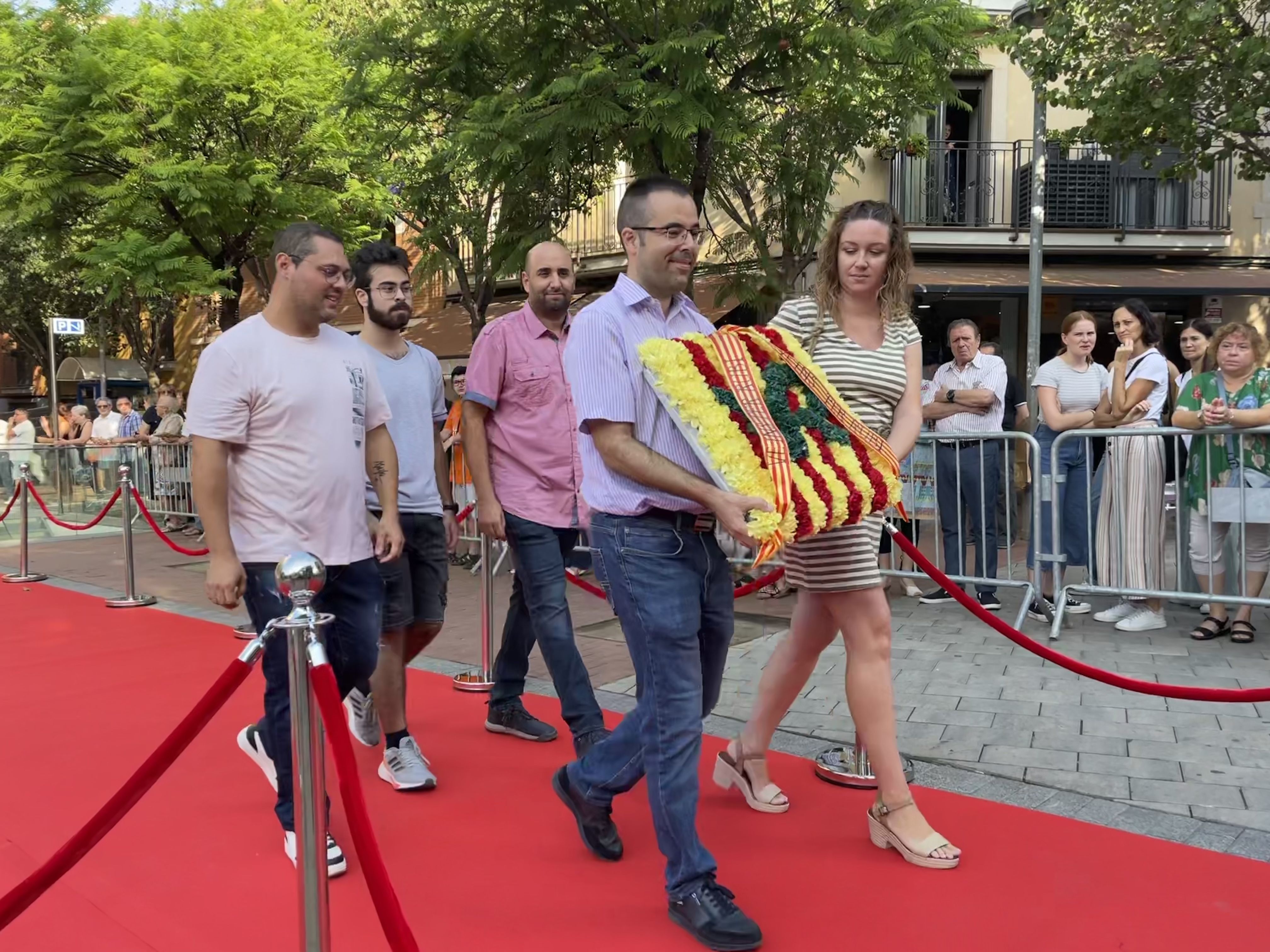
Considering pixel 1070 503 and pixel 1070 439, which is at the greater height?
pixel 1070 439

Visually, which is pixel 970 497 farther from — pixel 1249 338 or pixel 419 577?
pixel 419 577

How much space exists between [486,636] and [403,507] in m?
1.54

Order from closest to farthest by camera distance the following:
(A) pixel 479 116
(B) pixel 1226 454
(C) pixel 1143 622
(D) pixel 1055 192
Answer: (B) pixel 1226 454, (C) pixel 1143 622, (A) pixel 479 116, (D) pixel 1055 192

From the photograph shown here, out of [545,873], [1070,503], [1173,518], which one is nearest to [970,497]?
[1070,503]

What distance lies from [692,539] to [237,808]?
2.23 m

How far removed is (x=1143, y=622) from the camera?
247 inches

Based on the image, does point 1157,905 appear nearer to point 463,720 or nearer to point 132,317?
point 463,720

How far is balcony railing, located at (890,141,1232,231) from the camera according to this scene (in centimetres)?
1652

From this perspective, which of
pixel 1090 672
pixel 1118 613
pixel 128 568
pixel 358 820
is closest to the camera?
pixel 358 820

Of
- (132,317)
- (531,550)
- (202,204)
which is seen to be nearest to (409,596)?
(531,550)

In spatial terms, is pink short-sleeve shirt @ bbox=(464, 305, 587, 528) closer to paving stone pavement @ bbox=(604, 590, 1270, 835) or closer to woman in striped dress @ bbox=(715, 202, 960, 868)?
woman in striped dress @ bbox=(715, 202, 960, 868)

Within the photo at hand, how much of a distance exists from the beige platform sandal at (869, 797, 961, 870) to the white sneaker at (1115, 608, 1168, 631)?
3544 mm

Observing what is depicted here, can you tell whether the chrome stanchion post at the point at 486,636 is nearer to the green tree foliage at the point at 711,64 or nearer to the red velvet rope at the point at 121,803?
the red velvet rope at the point at 121,803

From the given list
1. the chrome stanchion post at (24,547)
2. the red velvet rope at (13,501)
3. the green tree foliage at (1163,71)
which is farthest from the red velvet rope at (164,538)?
the green tree foliage at (1163,71)
